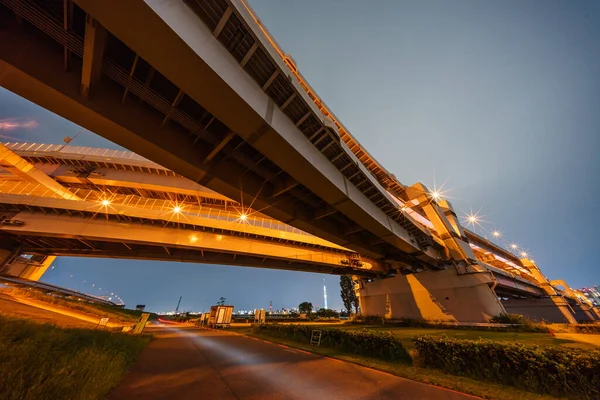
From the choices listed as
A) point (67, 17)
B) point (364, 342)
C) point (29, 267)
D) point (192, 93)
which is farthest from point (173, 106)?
point (29, 267)

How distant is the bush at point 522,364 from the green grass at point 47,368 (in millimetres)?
9988

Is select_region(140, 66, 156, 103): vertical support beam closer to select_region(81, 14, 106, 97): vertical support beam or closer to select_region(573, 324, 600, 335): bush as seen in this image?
select_region(81, 14, 106, 97): vertical support beam

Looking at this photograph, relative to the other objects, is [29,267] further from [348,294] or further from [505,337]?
[348,294]

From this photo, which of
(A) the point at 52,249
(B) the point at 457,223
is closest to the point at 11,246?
(A) the point at 52,249

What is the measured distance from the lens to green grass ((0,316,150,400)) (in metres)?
3.26

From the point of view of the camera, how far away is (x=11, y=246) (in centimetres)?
2197

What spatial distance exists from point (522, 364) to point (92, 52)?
14888mm

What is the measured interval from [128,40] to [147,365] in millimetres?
10577

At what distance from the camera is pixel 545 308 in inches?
1676

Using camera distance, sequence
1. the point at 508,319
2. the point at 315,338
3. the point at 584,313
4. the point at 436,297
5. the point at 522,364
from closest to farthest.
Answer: the point at 522,364 < the point at 315,338 < the point at 508,319 < the point at 436,297 < the point at 584,313

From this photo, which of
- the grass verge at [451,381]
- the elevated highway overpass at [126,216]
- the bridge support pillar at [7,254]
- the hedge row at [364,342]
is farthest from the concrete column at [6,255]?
the grass verge at [451,381]

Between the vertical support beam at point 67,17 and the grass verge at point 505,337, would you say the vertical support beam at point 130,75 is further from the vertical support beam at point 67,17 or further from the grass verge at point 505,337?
the grass verge at point 505,337

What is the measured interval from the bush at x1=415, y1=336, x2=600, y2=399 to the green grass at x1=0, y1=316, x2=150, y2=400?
9.99 metres

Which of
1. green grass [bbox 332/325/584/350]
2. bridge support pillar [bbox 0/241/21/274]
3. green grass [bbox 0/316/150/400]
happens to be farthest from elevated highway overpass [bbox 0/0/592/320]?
bridge support pillar [bbox 0/241/21/274]
